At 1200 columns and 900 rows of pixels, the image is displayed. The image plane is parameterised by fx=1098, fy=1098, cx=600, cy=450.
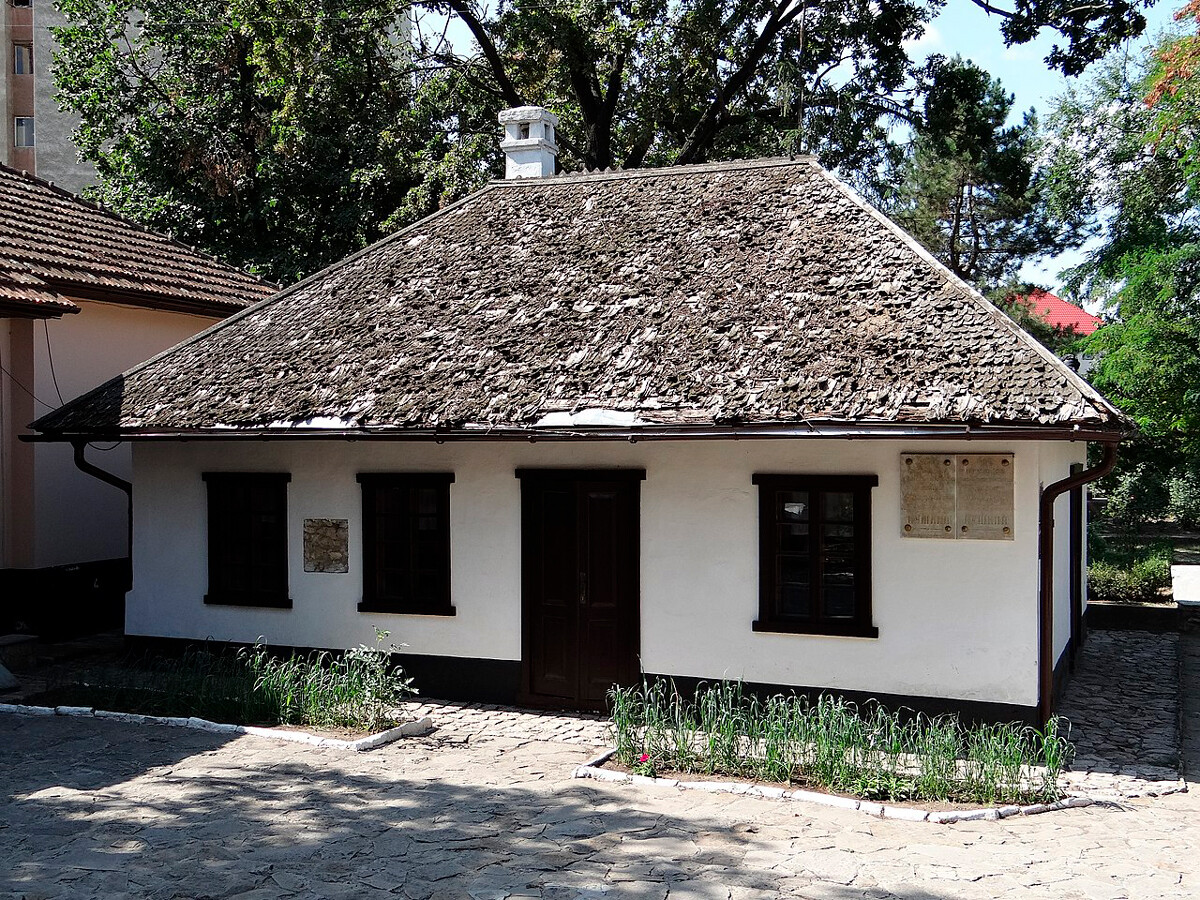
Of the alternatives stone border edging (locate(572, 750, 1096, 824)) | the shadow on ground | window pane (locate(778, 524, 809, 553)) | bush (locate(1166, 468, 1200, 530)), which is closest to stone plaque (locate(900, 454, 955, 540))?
window pane (locate(778, 524, 809, 553))

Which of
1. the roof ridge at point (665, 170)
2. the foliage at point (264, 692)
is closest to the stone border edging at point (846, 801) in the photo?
the foliage at point (264, 692)

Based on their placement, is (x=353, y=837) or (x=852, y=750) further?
(x=852, y=750)

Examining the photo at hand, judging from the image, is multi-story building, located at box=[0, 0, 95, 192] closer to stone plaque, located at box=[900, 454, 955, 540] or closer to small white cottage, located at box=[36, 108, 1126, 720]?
small white cottage, located at box=[36, 108, 1126, 720]

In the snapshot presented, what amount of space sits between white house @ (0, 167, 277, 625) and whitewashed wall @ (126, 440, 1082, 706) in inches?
65.9

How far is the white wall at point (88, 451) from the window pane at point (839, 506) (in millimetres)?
10038

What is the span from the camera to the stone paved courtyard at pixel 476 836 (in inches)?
248

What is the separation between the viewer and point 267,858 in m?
6.71

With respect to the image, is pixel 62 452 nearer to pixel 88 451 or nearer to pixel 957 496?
pixel 88 451

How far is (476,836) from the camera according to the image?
7.15m

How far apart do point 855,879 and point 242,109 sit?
22206 millimetres

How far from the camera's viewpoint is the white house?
44.9 ft

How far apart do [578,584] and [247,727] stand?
10.9 feet

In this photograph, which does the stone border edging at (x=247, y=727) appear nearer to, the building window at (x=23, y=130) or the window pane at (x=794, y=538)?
the window pane at (x=794, y=538)

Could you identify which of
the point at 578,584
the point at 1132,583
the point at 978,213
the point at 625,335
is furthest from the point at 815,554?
the point at 978,213
